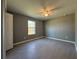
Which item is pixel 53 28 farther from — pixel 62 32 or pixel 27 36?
pixel 27 36

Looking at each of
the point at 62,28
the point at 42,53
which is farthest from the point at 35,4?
the point at 62,28

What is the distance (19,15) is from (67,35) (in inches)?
166

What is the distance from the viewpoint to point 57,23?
7.61 m

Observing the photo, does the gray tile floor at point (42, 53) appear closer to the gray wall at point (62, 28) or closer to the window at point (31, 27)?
the gray wall at point (62, 28)

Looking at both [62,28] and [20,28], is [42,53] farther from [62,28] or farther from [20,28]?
[62,28]

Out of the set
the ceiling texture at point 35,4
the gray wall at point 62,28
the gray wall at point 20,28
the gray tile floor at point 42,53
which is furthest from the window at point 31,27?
the gray tile floor at point 42,53

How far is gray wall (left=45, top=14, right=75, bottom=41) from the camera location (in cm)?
628

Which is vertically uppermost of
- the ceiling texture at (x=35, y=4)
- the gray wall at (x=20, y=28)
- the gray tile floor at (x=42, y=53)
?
the ceiling texture at (x=35, y=4)

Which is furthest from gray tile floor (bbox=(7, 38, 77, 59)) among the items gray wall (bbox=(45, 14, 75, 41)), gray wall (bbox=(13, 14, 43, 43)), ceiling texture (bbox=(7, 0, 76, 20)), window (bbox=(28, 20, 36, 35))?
window (bbox=(28, 20, 36, 35))

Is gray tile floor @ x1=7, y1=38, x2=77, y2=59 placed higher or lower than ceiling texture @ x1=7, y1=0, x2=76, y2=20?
lower

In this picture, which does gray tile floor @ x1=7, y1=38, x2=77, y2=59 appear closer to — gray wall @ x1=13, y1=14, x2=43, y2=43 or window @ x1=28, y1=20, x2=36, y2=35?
gray wall @ x1=13, y1=14, x2=43, y2=43

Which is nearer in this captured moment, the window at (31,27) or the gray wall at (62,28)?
the gray wall at (62,28)

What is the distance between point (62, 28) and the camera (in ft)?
23.2

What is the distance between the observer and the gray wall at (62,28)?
6.28m
